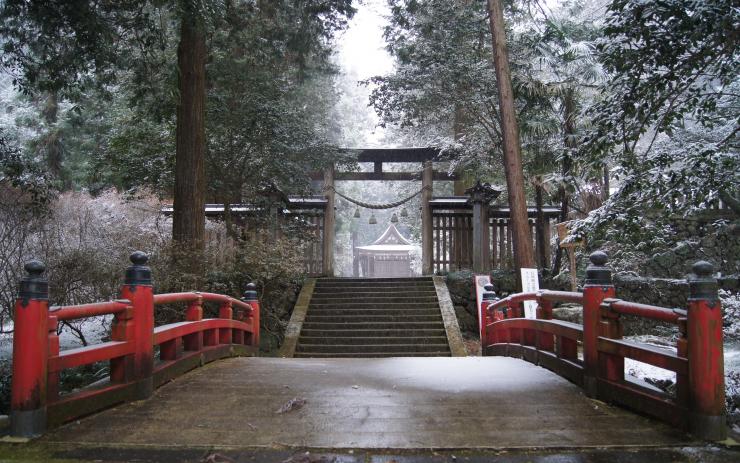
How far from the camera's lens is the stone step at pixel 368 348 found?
35.2 feet

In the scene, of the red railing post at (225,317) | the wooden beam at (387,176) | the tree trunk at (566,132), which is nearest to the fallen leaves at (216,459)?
the red railing post at (225,317)

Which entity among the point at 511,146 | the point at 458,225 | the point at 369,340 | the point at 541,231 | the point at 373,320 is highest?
the point at 511,146

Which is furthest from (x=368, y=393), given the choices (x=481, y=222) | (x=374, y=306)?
(x=481, y=222)

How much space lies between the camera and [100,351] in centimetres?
365

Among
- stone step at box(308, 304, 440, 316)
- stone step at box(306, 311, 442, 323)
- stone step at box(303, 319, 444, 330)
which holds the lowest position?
stone step at box(303, 319, 444, 330)

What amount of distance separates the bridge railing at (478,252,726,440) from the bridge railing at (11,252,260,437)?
339 cm

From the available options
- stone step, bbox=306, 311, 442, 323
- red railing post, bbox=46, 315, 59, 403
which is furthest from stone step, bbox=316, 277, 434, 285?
red railing post, bbox=46, 315, 59, 403

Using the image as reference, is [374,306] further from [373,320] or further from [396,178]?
[396,178]

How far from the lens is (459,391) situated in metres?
4.41

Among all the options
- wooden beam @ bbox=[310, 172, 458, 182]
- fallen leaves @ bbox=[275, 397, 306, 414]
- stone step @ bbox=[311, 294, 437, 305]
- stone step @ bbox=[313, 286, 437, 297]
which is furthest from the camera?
wooden beam @ bbox=[310, 172, 458, 182]

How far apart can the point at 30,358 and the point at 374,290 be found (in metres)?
10.9

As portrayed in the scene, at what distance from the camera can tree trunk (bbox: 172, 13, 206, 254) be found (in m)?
9.05

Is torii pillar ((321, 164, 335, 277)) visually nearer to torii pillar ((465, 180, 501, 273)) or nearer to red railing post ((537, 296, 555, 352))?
torii pillar ((465, 180, 501, 273))

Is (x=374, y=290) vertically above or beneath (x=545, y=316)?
beneath
